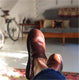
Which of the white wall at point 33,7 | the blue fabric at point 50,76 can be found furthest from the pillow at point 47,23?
the blue fabric at point 50,76

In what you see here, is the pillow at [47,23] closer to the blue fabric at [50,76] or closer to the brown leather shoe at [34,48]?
the brown leather shoe at [34,48]

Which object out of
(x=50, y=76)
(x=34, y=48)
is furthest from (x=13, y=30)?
(x=50, y=76)

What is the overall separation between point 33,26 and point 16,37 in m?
0.77

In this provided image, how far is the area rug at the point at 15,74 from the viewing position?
91.1 inches

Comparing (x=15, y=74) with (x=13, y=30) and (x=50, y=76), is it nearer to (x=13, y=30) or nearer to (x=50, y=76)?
(x=50, y=76)

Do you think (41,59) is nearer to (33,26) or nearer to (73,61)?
(73,61)

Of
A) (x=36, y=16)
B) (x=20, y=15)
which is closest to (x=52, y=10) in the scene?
(x=36, y=16)

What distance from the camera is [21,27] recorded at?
18.0 ft

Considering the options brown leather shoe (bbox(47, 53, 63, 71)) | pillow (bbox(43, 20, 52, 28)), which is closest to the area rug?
brown leather shoe (bbox(47, 53, 63, 71))

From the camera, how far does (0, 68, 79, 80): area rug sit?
91.1 inches

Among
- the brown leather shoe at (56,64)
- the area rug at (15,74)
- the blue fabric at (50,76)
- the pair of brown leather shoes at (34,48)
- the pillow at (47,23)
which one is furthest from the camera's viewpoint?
the pillow at (47,23)

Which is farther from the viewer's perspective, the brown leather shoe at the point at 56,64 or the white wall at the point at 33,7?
the white wall at the point at 33,7

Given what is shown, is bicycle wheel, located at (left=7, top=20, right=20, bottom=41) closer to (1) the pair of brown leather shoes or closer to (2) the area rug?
→ (2) the area rug

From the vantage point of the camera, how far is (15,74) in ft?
8.03
